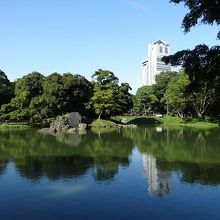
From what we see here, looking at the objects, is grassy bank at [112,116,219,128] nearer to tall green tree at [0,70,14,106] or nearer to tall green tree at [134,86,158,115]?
tall green tree at [134,86,158,115]

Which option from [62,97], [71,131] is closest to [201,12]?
[71,131]

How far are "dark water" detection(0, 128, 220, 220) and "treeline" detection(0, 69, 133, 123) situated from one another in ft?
80.7

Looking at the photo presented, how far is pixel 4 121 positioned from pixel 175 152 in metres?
39.5

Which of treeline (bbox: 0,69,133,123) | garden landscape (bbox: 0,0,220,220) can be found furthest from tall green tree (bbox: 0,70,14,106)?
garden landscape (bbox: 0,0,220,220)

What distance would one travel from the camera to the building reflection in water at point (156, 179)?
1669 centimetres

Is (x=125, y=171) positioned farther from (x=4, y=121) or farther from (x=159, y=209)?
(x=4, y=121)

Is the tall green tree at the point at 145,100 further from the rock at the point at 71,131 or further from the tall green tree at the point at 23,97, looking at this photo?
the rock at the point at 71,131

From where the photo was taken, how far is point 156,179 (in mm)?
19203

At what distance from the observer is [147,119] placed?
246ft

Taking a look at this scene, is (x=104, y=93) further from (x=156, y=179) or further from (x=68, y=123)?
(x=156, y=179)

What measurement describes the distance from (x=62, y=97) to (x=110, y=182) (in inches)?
1503

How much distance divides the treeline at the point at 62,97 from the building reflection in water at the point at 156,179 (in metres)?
33.4

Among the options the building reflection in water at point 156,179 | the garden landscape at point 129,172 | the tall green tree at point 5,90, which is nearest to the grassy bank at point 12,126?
the tall green tree at point 5,90

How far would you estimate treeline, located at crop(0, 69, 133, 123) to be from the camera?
Result: 5603cm
